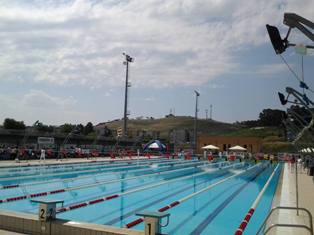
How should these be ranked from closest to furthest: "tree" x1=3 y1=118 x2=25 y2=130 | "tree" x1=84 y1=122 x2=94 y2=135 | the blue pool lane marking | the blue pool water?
the blue pool lane marking → the blue pool water → "tree" x1=3 y1=118 x2=25 y2=130 → "tree" x1=84 y1=122 x2=94 y2=135

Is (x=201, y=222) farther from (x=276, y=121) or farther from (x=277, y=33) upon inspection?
(x=276, y=121)

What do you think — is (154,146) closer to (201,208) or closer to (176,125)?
(201,208)

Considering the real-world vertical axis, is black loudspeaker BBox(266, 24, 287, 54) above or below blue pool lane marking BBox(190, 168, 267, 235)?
above

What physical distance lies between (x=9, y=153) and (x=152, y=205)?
18929mm

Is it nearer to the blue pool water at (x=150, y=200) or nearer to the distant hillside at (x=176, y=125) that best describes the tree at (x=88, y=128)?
the distant hillside at (x=176, y=125)

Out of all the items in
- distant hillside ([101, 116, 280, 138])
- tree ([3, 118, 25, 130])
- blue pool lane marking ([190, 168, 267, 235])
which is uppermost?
distant hillside ([101, 116, 280, 138])

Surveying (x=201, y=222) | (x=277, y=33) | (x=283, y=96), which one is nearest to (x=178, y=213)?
(x=201, y=222)

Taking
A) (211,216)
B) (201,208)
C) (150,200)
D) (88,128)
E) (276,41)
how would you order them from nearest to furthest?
1. (276,41)
2. (211,216)
3. (201,208)
4. (150,200)
5. (88,128)


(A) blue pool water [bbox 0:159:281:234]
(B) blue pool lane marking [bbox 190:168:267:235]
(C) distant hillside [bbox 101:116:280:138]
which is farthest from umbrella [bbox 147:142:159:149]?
(C) distant hillside [bbox 101:116:280:138]

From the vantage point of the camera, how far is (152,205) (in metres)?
12.4

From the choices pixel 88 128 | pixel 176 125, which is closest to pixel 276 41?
pixel 88 128

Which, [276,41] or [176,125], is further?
[176,125]

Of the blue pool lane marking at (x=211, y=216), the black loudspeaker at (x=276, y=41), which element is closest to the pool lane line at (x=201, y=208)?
the blue pool lane marking at (x=211, y=216)

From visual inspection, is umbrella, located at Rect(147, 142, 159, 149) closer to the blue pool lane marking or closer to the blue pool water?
the blue pool water
